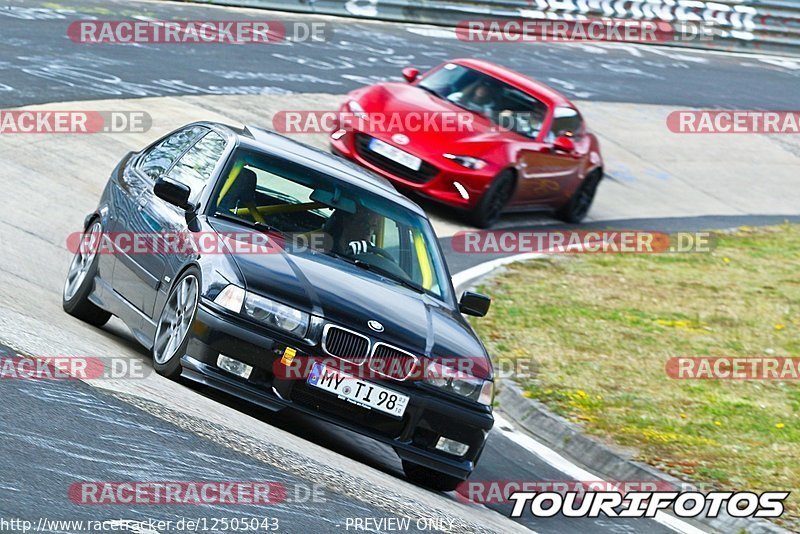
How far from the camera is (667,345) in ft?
40.3

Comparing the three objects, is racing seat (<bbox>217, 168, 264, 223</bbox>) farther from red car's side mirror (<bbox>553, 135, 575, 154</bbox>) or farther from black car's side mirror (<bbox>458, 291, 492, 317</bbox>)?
red car's side mirror (<bbox>553, 135, 575, 154</bbox>)

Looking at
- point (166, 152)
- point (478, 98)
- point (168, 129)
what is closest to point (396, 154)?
point (478, 98)

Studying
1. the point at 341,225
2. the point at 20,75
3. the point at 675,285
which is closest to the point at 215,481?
the point at 341,225

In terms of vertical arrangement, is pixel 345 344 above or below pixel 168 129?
above

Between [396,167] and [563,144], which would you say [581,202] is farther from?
[396,167]

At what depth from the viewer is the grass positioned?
9297 mm

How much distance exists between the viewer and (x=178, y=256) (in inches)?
302

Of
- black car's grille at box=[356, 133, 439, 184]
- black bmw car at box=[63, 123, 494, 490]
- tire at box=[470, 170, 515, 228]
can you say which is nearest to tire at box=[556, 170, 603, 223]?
tire at box=[470, 170, 515, 228]

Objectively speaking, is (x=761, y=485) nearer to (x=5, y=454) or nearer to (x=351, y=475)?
(x=351, y=475)

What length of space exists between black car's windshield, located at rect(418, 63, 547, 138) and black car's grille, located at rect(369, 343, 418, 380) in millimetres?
9599

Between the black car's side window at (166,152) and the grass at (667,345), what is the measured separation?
10.1 feet

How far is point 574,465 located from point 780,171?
16615 mm

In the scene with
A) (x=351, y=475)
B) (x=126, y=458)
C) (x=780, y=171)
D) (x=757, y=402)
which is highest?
(x=126, y=458)

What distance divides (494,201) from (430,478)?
29.1 feet
